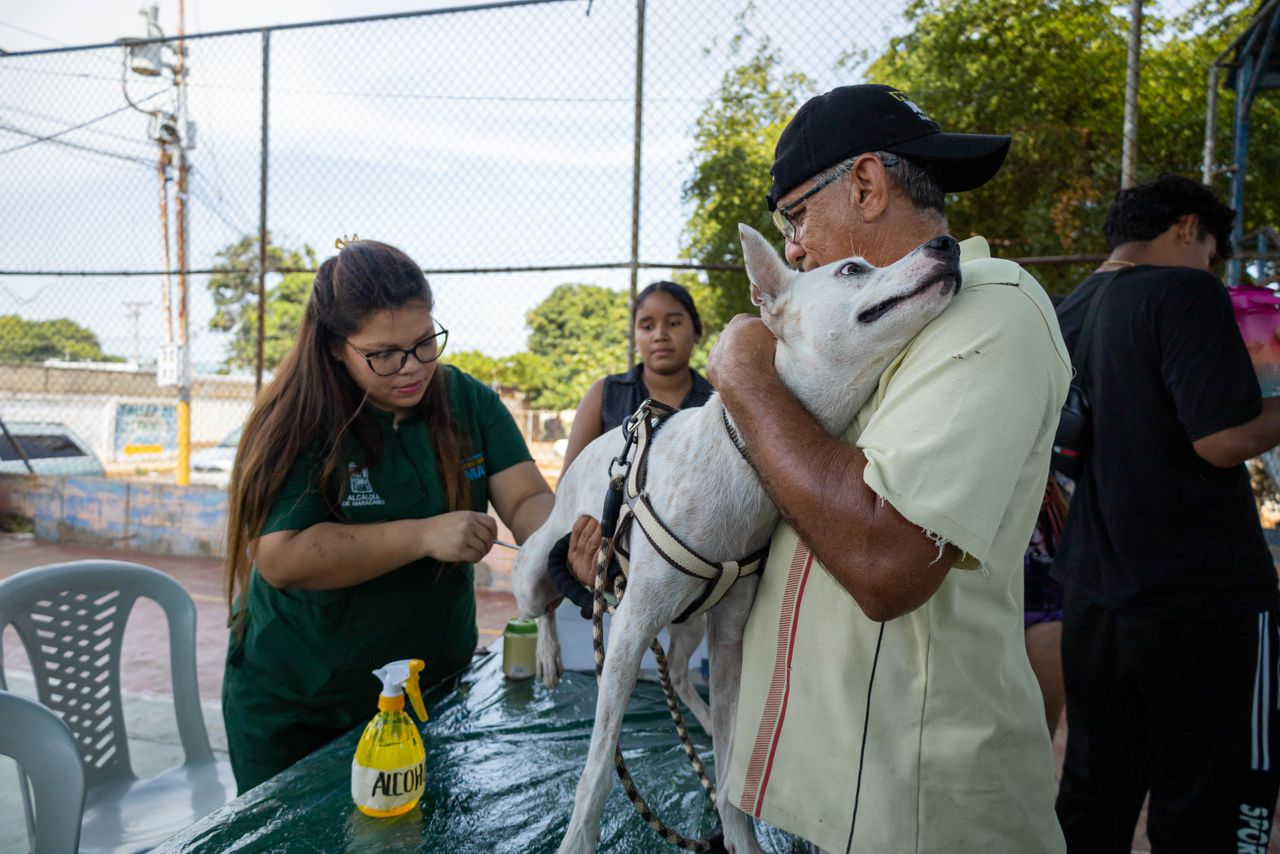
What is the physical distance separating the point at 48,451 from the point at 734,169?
10.5 metres

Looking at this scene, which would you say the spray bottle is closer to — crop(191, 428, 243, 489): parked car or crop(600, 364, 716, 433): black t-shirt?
crop(600, 364, 716, 433): black t-shirt

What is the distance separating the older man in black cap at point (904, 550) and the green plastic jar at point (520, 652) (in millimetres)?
1357

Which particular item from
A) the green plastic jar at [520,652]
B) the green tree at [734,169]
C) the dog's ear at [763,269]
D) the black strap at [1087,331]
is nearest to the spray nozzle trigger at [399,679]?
the green plastic jar at [520,652]

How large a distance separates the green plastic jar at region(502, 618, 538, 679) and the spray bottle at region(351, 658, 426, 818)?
0.81 metres

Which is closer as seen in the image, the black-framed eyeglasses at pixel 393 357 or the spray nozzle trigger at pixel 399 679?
the spray nozzle trigger at pixel 399 679

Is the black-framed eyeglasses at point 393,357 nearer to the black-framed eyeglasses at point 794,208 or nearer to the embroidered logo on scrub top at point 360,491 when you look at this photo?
the embroidered logo on scrub top at point 360,491

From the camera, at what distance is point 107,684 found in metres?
2.69

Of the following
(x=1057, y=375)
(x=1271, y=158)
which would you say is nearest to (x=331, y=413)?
(x=1057, y=375)

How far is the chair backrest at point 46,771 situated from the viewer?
175 centimetres

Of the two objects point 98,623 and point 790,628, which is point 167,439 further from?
point 790,628

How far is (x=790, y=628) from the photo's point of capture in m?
1.24

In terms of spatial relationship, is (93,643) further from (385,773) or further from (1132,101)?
(1132,101)

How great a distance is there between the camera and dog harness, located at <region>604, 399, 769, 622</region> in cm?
138

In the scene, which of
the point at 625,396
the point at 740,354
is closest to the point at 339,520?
the point at 740,354
